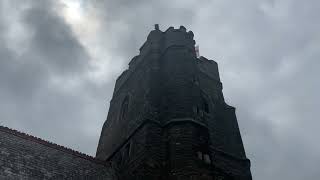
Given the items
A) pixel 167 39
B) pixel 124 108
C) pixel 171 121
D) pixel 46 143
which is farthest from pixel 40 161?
pixel 167 39

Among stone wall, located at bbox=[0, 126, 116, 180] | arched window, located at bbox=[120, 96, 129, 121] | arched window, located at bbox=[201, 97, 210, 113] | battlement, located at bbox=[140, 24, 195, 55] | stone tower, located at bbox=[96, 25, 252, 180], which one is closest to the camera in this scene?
stone wall, located at bbox=[0, 126, 116, 180]

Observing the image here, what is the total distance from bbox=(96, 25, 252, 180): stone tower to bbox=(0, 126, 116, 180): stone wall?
4.65 ft

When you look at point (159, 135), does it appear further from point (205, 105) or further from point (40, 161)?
point (40, 161)

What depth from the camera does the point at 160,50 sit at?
71.2ft

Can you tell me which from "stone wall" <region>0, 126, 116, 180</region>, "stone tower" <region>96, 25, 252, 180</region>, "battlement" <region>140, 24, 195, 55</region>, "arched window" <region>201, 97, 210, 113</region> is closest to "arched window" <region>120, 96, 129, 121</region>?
"stone tower" <region>96, 25, 252, 180</region>

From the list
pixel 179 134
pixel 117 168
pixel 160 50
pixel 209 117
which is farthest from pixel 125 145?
pixel 160 50

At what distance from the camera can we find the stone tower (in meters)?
15.0

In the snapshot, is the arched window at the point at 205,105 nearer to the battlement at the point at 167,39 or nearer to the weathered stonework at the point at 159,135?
the weathered stonework at the point at 159,135

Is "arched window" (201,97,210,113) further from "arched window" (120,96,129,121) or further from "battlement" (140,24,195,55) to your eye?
"arched window" (120,96,129,121)

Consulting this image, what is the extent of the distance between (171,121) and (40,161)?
535cm

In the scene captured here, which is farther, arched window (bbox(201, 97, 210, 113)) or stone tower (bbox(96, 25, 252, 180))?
arched window (bbox(201, 97, 210, 113))

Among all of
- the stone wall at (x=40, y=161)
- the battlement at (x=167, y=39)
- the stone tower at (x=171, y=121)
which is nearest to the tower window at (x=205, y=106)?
the stone tower at (x=171, y=121)

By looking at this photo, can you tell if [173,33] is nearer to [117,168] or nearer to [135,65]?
[135,65]

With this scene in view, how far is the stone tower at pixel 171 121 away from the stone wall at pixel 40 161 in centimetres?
142
